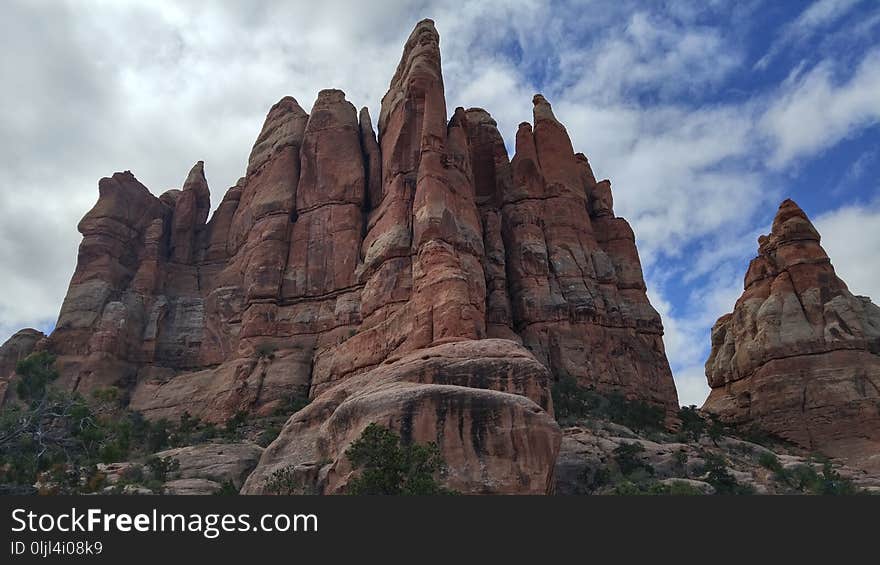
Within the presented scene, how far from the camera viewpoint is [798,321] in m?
66.1

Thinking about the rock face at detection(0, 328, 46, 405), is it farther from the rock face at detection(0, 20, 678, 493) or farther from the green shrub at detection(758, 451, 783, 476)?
the green shrub at detection(758, 451, 783, 476)

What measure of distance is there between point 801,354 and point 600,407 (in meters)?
24.9

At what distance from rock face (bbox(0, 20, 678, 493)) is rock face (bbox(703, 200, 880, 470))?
446 inches

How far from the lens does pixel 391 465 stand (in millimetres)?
24516

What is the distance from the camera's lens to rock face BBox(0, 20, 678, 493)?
52000 mm

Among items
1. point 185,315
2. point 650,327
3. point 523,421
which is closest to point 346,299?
point 185,315

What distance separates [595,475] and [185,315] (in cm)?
4379

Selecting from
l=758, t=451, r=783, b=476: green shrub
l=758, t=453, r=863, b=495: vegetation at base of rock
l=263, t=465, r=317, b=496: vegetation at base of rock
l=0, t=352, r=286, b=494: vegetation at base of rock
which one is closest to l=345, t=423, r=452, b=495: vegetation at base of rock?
l=263, t=465, r=317, b=496: vegetation at base of rock

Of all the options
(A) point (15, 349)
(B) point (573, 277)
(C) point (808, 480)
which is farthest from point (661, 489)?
(A) point (15, 349)

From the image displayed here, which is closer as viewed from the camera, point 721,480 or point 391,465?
point 391,465

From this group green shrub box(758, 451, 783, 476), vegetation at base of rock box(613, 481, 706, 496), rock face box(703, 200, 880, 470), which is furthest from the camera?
rock face box(703, 200, 880, 470)

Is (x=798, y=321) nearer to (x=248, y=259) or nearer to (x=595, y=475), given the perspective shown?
(x=595, y=475)

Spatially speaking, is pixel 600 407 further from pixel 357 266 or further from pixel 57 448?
pixel 57 448

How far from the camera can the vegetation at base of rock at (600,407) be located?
47.7 meters
